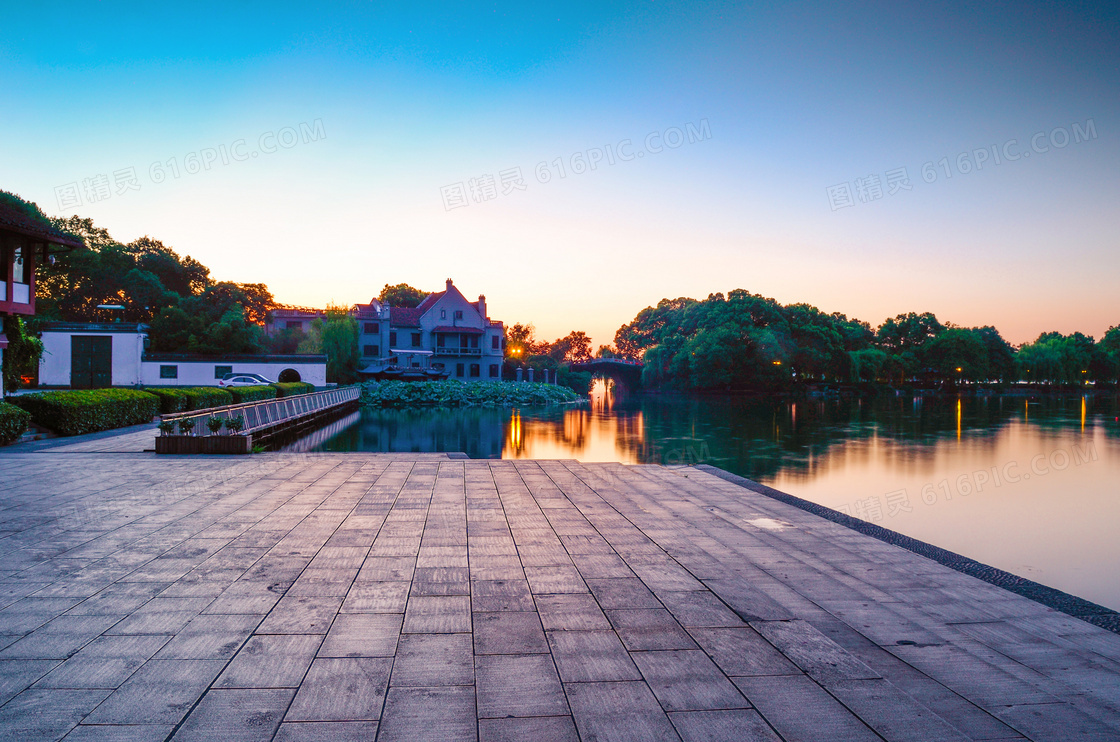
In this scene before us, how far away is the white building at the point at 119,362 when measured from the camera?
3148 centimetres

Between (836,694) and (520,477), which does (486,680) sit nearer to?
(836,694)

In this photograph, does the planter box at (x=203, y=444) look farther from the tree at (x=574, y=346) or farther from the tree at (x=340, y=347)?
the tree at (x=574, y=346)

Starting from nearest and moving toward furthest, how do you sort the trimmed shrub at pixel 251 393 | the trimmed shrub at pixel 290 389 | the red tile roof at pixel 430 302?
the trimmed shrub at pixel 251 393 < the trimmed shrub at pixel 290 389 < the red tile roof at pixel 430 302

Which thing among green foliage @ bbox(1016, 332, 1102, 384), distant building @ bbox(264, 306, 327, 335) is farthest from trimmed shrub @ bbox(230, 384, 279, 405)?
green foliage @ bbox(1016, 332, 1102, 384)

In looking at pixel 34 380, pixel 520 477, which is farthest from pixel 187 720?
pixel 34 380

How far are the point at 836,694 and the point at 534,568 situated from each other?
249 centimetres

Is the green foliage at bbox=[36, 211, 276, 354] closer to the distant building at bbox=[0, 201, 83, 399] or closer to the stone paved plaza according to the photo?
the distant building at bbox=[0, 201, 83, 399]

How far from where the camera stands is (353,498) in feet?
24.9

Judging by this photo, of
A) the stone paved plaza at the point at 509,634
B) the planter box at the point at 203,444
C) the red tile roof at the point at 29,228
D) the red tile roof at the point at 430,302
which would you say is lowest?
the stone paved plaza at the point at 509,634

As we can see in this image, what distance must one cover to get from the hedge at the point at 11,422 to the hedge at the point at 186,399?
531 cm

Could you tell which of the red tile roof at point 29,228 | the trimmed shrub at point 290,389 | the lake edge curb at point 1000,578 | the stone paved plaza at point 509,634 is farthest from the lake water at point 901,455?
the red tile roof at point 29,228

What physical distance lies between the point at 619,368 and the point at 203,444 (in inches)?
2513

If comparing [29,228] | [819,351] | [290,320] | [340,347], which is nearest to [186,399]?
[29,228]

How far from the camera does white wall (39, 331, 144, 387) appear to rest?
3131cm
